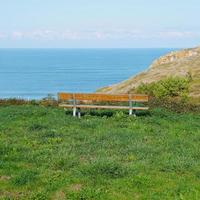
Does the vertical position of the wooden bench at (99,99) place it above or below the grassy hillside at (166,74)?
below

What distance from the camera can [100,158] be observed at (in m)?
Result: 12.7

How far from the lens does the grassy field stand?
10.3 meters

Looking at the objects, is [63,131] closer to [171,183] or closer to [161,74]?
[171,183]

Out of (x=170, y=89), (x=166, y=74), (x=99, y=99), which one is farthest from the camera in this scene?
(x=166, y=74)

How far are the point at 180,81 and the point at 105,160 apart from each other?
19102mm

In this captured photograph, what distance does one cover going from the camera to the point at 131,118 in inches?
789

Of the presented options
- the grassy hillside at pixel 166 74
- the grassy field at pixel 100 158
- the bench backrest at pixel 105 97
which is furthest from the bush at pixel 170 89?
the grassy field at pixel 100 158

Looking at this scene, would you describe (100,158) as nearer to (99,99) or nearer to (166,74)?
(99,99)

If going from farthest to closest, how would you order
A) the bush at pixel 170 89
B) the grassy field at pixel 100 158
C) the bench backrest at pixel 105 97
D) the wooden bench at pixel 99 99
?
the bush at pixel 170 89, the wooden bench at pixel 99 99, the bench backrest at pixel 105 97, the grassy field at pixel 100 158

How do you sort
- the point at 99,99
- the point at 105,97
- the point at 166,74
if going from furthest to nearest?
the point at 166,74
the point at 99,99
the point at 105,97

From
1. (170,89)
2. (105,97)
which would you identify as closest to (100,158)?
(105,97)

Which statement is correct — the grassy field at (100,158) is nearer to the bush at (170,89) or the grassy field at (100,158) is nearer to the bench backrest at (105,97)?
the bench backrest at (105,97)

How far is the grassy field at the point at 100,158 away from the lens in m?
10.3

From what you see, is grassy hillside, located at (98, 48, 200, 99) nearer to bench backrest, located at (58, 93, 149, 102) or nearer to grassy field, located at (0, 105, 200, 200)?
bench backrest, located at (58, 93, 149, 102)
